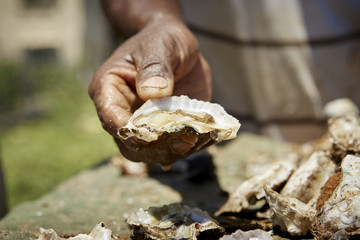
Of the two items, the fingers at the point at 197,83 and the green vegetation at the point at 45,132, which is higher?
the fingers at the point at 197,83

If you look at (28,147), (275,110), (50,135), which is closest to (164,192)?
(275,110)

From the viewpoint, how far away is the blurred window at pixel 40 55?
11.2 metres

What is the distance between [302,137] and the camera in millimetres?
3186

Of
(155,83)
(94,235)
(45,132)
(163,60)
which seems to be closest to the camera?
(94,235)

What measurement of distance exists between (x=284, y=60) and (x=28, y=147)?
12.5ft

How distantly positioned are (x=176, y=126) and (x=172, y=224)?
0.98ft

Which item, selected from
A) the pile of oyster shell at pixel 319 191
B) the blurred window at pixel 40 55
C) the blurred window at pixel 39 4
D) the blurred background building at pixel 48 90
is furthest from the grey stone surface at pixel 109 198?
the blurred window at pixel 39 4

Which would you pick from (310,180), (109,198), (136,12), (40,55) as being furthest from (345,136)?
(40,55)

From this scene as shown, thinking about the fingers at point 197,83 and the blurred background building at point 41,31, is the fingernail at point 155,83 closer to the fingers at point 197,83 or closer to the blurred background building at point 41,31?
the fingers at point 197,83

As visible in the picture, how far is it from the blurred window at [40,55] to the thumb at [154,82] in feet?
33.7

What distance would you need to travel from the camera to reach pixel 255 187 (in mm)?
1469

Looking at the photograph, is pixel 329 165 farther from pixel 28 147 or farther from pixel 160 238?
pixel 28 147

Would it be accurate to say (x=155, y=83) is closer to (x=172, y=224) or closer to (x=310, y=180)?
(x=172, y=224)

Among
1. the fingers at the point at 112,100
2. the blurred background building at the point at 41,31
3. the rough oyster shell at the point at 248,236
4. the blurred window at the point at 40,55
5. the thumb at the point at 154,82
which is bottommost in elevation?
the blurred window at the point at 40,55
